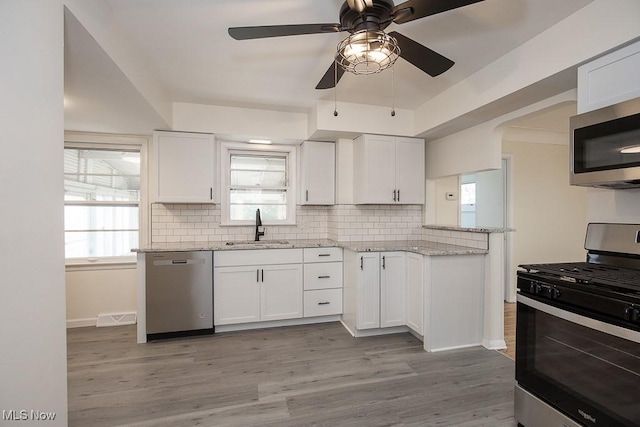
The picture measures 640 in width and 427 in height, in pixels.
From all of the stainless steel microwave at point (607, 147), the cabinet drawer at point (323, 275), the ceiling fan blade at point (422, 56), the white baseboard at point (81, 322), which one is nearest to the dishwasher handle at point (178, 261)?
the cabinet drawer at point (323, 275)

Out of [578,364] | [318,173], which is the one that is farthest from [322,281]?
[578,364]

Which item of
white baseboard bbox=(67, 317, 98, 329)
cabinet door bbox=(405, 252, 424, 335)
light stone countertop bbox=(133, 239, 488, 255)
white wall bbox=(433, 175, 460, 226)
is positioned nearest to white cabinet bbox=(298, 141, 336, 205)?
light stone countertop bbox=(133, 239, 488, 255)

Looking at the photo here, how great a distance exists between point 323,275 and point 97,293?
8.43 ft

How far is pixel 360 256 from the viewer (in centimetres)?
309

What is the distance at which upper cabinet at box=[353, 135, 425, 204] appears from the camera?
3.45 metres

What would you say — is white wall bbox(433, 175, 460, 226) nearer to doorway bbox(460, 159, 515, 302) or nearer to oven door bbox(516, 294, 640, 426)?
doorway bbox(460, 159, 515, 302)

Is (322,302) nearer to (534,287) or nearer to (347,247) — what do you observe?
(347,247)

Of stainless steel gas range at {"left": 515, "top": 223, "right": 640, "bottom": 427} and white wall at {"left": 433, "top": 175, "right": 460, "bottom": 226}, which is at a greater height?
white wall at {"left": 433, "top": 175, "right": 460, "bottom": 226}

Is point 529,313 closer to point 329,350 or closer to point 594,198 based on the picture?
point 594,198

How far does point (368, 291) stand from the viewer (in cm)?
310

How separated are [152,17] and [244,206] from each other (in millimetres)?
2308

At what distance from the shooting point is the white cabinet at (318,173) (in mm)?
3697

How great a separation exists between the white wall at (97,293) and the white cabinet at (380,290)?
8.67ft

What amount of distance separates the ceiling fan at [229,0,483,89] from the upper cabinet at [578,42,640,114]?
0.79m
